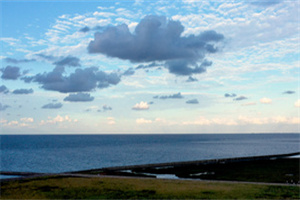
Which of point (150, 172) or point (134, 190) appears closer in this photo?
point (134, 190)

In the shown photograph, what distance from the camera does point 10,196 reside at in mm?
34344

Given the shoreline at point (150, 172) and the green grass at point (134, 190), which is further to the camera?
the shoreline at point (150, 172)

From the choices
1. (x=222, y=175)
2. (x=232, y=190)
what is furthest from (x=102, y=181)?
(x=222, y=175)

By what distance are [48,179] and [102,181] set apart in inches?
340

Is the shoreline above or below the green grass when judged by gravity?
below

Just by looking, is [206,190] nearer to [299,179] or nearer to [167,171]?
[299,179]

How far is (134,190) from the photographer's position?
3681 cm

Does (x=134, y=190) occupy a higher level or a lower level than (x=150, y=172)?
higher

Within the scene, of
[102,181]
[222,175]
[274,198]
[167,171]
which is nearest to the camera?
[274,198]

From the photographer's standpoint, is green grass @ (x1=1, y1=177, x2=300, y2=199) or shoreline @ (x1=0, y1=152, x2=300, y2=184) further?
shoreline @ (x1=0, y1=152, x2=300, y2=184)

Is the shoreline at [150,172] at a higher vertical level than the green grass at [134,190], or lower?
lower

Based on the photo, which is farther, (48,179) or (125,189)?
(48,179)

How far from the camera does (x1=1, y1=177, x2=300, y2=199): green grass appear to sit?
34.1 m

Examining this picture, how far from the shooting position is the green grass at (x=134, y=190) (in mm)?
34062
